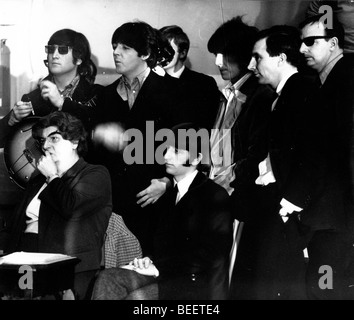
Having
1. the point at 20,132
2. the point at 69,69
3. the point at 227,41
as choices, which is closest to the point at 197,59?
the point at 227,41

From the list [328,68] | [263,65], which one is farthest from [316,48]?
[263,65]

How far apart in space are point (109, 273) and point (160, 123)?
95 cm

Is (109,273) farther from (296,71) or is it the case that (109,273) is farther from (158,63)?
(296,71)

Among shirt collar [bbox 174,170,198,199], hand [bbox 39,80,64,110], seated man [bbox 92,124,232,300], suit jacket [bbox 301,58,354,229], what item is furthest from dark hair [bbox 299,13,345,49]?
hand [bbox 39,80,64,110]

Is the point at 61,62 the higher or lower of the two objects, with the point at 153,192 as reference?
higher

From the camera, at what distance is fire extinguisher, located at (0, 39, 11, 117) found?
4.41m

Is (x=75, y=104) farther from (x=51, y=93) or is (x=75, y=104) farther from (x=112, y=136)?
(x=112, y=136)

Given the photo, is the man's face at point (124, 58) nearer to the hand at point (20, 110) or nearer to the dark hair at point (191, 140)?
the dark hair at point (191, 140)

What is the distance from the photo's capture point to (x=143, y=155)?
174 inches

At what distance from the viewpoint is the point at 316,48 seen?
4352 millimetres

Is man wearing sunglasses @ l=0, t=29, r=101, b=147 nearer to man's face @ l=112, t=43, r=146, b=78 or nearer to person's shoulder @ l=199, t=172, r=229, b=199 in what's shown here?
man's face @ l=112, t=43, r=146, b=78

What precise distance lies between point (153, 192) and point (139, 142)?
316 mm

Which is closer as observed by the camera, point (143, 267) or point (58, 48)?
point (143, 267)

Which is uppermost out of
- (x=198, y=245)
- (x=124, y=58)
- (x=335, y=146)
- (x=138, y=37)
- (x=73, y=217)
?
(x=138, y=37)
